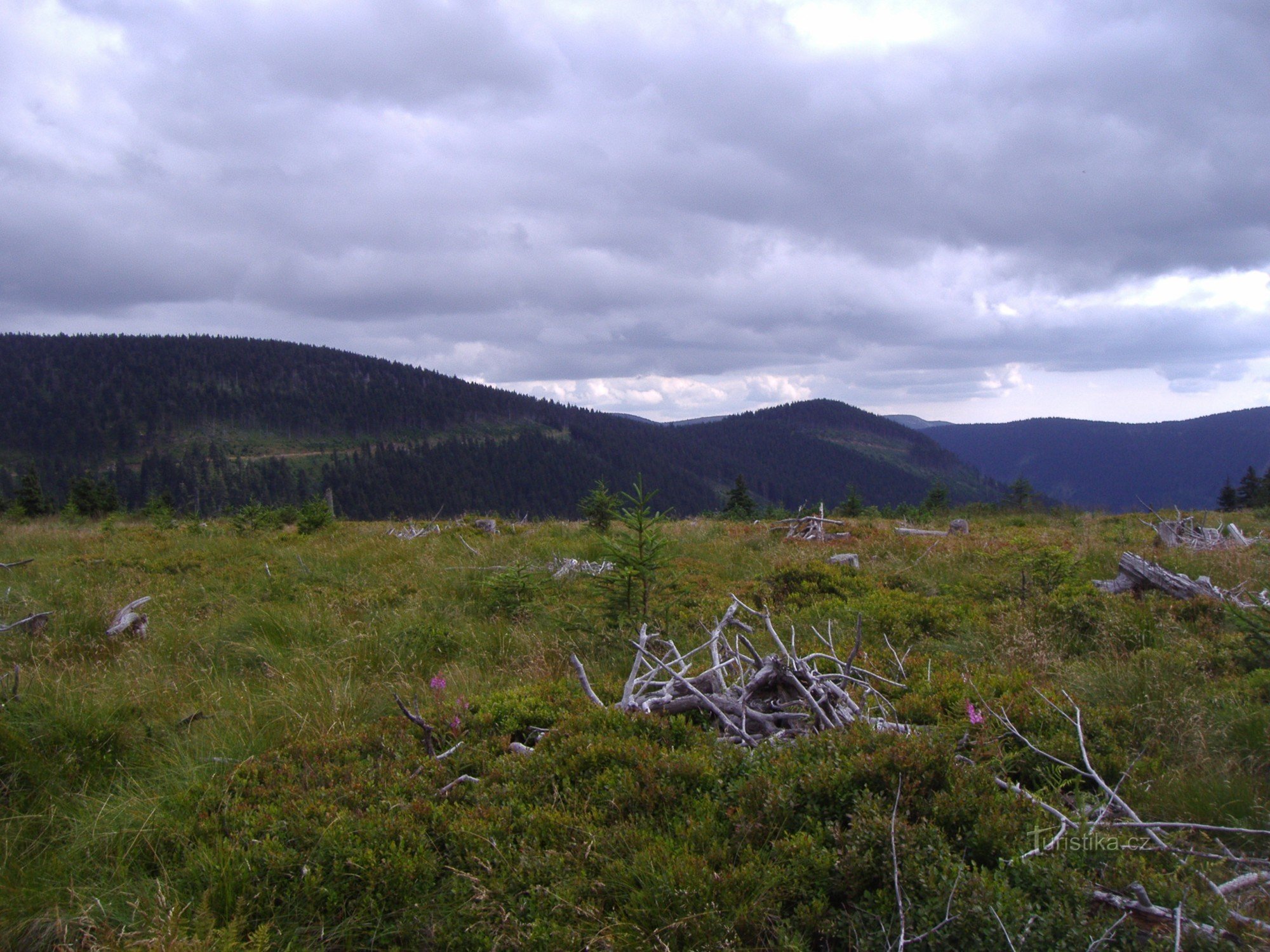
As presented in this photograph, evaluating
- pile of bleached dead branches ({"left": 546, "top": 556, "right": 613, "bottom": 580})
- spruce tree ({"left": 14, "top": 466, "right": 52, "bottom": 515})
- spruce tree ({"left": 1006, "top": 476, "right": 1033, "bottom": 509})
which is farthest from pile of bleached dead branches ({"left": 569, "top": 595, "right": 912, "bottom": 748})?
spruce tree ({"left": 14, "top": 466, "right": 52, "bottom": 515})

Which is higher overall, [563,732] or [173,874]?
[563,732]

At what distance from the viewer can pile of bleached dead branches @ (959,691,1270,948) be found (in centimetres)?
199

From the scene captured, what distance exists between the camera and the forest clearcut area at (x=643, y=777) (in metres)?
2.24

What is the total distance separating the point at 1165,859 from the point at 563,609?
17.3 ft

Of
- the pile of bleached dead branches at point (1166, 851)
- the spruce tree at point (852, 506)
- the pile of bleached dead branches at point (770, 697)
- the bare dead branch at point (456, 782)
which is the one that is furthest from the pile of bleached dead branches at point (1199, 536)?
the bare dead branch at point (456, 782)

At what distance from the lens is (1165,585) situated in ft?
22.0

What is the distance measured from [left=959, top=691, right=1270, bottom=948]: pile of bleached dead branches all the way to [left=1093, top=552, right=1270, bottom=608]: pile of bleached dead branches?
4383 mm

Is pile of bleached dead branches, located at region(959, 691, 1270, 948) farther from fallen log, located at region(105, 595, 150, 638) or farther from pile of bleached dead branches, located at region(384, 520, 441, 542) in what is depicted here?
pile of bleached dead branches, located at region(384, 520, 441, 542)

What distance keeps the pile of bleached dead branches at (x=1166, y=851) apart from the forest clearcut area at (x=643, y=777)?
0.01 meters

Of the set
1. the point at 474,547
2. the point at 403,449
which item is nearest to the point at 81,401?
the point at 403,449

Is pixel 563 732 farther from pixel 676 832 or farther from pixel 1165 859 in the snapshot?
pixel 1165 859

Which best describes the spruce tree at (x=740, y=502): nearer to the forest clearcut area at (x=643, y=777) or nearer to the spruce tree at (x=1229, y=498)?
the forest clearcut area at (x=643, y=777)

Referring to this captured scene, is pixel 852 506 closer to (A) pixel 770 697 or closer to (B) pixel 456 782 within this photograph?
(A) pixel 770 697

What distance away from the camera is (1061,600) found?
20.9ft
